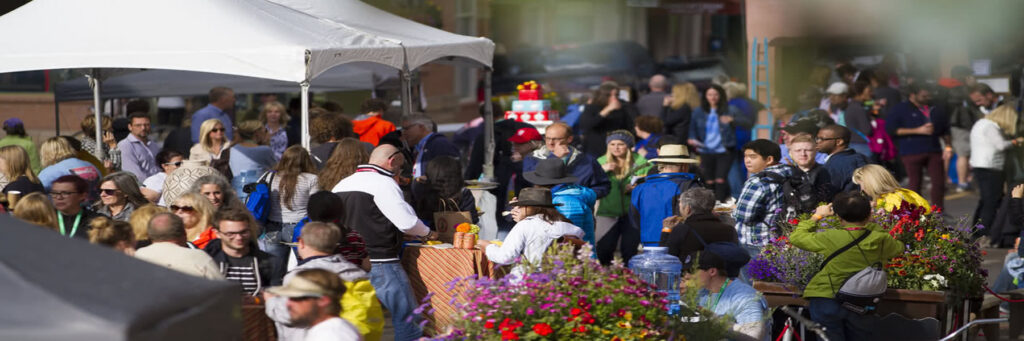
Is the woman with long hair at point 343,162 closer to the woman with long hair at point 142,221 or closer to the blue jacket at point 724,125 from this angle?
the woman with long hair at point 142,221

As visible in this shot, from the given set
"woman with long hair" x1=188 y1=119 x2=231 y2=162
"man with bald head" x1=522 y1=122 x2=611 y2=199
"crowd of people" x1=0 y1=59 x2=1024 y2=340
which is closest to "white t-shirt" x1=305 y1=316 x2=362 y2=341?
"crowd of people" x1=0 y1=59 x2=1024 y2=340

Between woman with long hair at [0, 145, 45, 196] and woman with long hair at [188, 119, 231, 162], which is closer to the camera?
woman with long hair at [0, 145, 45, 196]

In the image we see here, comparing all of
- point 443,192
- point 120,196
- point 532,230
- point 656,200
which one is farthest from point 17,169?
point 656,200

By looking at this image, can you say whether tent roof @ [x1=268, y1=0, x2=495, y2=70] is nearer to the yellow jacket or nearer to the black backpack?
the black backpack

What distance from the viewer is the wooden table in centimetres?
789

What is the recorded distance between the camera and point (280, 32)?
9789 mm

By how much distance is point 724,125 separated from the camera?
1500 cm

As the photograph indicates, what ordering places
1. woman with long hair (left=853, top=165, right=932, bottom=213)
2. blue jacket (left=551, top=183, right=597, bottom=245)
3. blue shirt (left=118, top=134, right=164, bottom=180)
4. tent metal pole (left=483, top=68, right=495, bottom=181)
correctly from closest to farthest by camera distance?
woman with long hair (left=853, top=165, right=932, bottom=213), blue jacket (left=551, top=183, right=597, bottom=245), blue shirt (left=118, top=134, right=164, bottom=180), tent metal pole (left=483, top=68, right=495, bottom=181)

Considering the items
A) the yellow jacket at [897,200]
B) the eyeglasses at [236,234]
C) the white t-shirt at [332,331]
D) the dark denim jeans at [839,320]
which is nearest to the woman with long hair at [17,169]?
the eyeglasses at [236,234]

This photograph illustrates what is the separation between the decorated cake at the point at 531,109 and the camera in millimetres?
13219

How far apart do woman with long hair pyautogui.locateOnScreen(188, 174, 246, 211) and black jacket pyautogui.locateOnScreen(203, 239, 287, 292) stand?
1.20 m

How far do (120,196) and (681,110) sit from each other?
884 centimetres

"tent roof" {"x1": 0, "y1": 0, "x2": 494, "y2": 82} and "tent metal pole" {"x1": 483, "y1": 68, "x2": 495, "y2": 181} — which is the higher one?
"tent roof" {"x1": 0, "y1": 0, "x2": 494, "y2": 82}

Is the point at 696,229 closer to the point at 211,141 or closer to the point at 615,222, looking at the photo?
the point at 615,222
